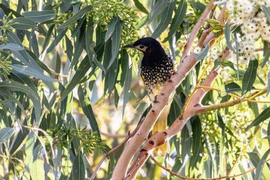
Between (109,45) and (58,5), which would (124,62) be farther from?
(58,5)

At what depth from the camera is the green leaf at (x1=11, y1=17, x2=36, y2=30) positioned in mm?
2953

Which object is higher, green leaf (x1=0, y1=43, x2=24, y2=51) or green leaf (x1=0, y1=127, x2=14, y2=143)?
green leaf (x1=0, y1=43, x2=24, y2=51)

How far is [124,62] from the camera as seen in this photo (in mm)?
3441

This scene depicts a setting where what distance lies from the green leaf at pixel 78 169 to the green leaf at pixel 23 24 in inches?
29.1

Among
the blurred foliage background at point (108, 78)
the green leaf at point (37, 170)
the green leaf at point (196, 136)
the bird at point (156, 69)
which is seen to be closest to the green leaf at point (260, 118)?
the blurred foliage background at point (108, 78)

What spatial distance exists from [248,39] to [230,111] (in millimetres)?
1134

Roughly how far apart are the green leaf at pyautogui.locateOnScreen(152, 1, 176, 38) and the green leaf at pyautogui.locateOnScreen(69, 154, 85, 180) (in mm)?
738

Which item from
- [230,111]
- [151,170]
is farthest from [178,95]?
[151,170]

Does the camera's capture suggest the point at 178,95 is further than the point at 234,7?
Yes

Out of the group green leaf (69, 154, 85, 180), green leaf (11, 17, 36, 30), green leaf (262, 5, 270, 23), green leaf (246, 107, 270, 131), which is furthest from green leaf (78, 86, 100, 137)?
green leaf (262, 5, 270, 23)

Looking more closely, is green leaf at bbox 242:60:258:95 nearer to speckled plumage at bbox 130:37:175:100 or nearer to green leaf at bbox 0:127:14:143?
green leaf at bbox 0:127:14:143

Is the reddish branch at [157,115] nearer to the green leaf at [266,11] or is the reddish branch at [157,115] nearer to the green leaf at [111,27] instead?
the green leaf at [111,27]

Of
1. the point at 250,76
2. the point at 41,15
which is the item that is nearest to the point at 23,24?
the point at 41,15

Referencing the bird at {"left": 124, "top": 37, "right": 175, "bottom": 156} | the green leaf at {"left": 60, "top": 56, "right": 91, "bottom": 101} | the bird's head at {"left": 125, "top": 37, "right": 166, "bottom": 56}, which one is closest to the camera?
the green leaf at {"left": 60, "top": 56, "right": 91, "bottom": 101}
